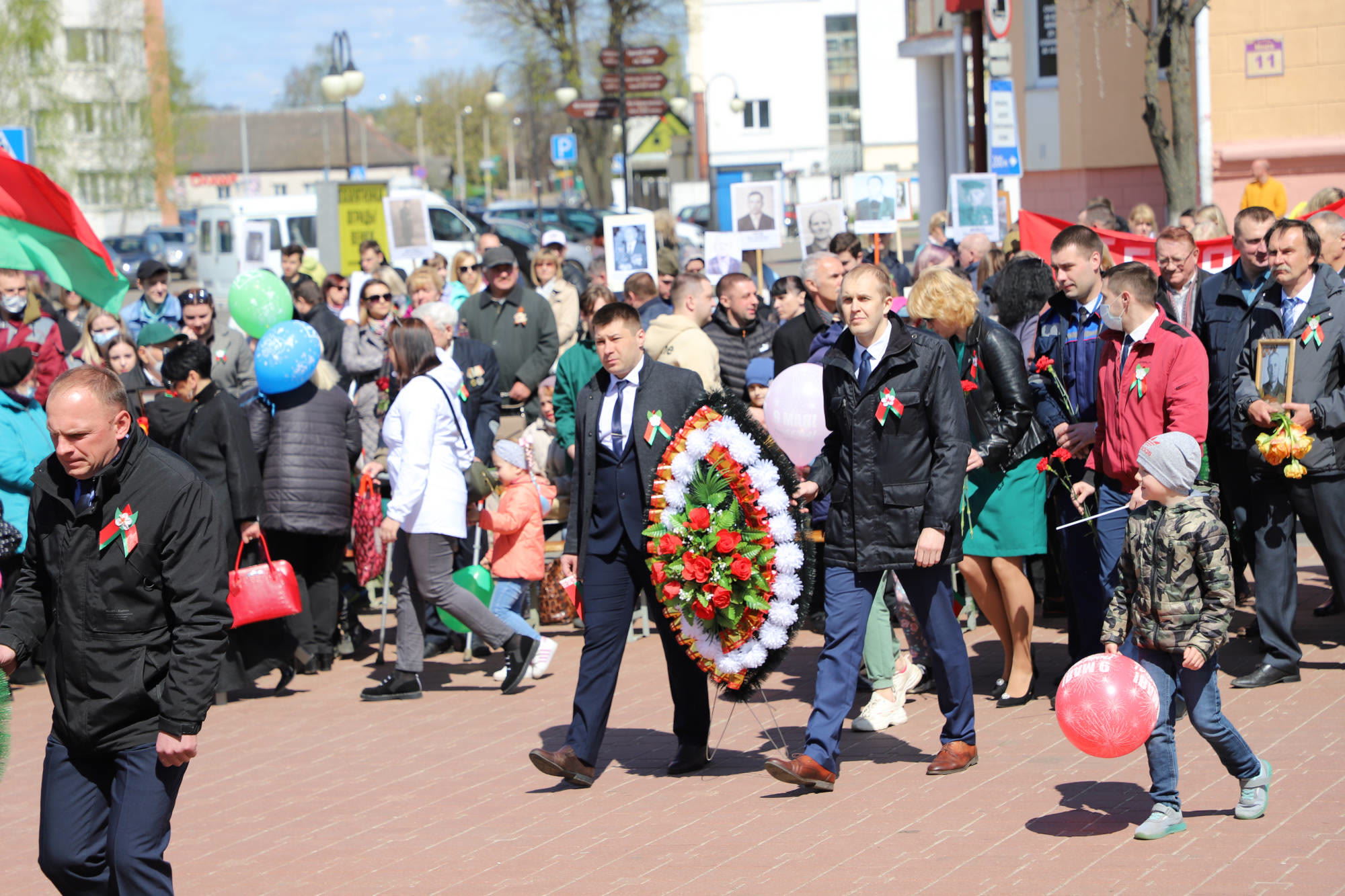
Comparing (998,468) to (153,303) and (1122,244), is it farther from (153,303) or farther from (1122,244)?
(153,303)

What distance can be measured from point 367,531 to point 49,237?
2.66 m

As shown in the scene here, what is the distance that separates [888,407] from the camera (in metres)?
6.18

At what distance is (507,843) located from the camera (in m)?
5.95

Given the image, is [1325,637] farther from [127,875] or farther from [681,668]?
[127,875]

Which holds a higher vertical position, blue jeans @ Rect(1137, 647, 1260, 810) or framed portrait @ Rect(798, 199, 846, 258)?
framed portrait @ Rect(798, 199, 846, 258)

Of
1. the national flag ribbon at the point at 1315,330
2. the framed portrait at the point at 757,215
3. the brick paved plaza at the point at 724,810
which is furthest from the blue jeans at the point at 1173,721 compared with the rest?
the framed portrait at the point at 757,215

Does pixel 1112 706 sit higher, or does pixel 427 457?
pixel 427 457

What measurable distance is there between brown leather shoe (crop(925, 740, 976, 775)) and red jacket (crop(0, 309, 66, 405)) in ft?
22.0

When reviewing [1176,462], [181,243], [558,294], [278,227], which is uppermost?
[181,243]

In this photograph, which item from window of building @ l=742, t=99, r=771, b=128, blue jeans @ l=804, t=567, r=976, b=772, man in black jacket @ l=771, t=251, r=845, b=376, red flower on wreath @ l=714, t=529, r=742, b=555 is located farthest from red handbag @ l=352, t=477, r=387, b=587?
window of building @ l=742, t=99, r=771, b=128

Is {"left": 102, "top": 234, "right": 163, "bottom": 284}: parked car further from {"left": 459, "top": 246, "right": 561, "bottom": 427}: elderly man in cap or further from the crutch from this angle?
the crutch

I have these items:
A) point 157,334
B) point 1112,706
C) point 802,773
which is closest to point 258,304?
point 157,334

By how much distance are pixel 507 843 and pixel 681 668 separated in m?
1.28

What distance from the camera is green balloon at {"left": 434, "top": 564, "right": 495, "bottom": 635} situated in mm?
8875
